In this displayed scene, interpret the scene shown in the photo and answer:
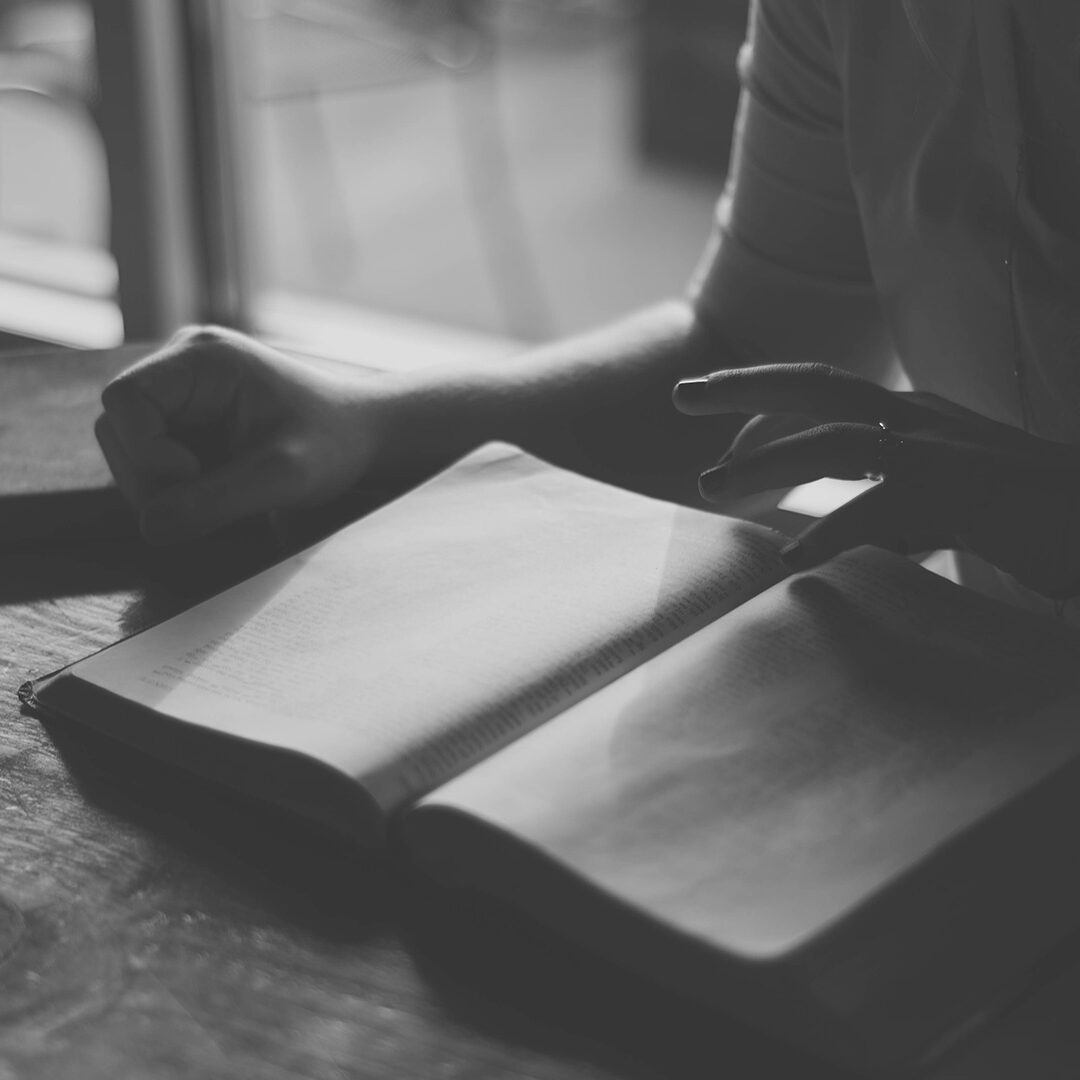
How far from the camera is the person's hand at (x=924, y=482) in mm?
742

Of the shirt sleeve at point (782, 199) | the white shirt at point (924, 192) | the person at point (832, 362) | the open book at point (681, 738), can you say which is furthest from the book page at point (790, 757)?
the shirt sleeve at point (782, 199)

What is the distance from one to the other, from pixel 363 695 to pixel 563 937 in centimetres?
15

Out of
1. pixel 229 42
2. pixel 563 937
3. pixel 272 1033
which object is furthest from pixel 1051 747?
pixel 229 42

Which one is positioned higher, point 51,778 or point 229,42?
point 229,42

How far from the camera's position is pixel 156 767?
2.15 ft

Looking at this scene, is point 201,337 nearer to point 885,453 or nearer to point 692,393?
point 692,393

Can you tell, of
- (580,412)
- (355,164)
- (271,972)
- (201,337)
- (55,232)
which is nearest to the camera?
(271,972)

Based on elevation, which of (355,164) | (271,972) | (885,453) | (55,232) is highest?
(885,453)

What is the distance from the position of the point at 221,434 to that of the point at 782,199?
0.48 m

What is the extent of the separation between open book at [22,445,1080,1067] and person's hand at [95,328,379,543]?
10cm

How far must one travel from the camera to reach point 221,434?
2.98 ft

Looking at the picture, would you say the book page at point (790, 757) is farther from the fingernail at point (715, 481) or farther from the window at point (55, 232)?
the window at point (55, 232)

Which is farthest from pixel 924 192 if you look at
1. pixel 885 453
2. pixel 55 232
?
pixel 55 232

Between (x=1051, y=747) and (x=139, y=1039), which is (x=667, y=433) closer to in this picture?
(x=1051, y=747)
